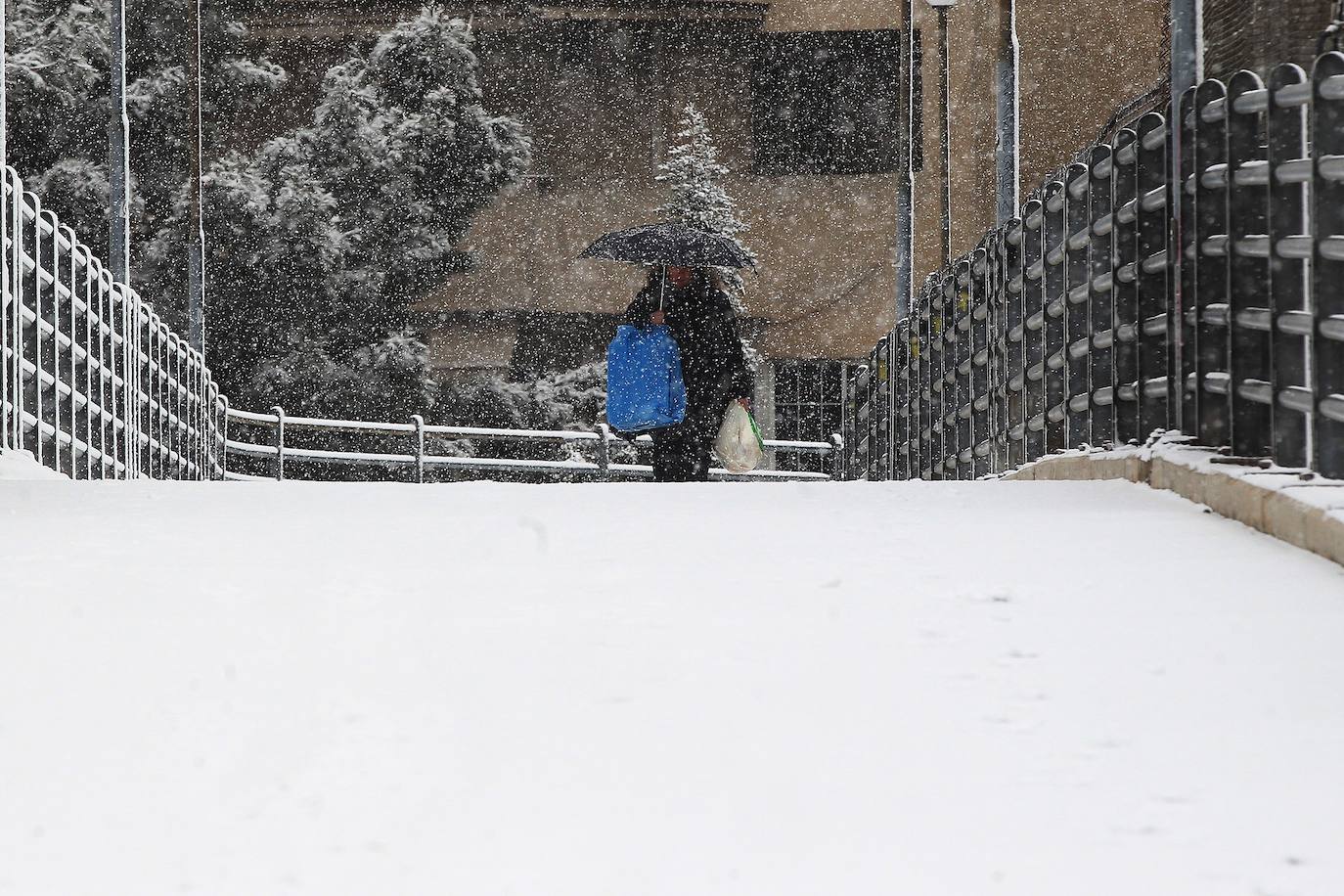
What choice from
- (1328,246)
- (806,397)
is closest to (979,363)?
(1328,246)

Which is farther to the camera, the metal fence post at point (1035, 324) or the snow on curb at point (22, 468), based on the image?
the metal fence post at point (1035, 324)

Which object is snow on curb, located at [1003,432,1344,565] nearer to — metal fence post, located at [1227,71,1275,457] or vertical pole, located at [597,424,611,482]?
metal fence post, located at [1227,71,1275,457]

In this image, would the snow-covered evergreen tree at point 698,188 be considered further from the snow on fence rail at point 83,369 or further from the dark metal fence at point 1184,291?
the dark metal fence at point 1184,291

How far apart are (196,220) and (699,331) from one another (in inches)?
641

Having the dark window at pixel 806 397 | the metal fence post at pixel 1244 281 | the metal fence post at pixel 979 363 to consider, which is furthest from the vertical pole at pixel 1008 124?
the dark window at pixel 806 397

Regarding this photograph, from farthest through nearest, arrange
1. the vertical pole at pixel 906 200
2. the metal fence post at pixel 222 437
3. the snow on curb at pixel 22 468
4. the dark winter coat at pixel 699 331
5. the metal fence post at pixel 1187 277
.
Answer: the vertical pole at pixel 906 200 < the metal fence post at pixel 222 437 < the dark winter coat at pixel 699 331 < the snow on curb at pixel 22 468 < the metal fence post at pixel 1187 277

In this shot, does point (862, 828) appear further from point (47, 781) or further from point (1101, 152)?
point (1101, 152)

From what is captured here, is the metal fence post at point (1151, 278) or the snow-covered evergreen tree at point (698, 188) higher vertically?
the snow-covered evergreen tree at point (698, 188)

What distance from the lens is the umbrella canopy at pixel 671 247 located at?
1397cm

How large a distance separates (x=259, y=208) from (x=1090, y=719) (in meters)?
26.7

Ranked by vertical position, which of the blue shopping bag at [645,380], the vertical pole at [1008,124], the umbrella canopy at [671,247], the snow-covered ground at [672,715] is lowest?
the snow-covered ground at [672,715]

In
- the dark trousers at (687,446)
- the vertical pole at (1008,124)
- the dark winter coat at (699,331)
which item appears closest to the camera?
the dark winter coat at (699,331)

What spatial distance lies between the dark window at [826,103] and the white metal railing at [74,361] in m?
15.0

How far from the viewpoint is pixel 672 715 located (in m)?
4.32
